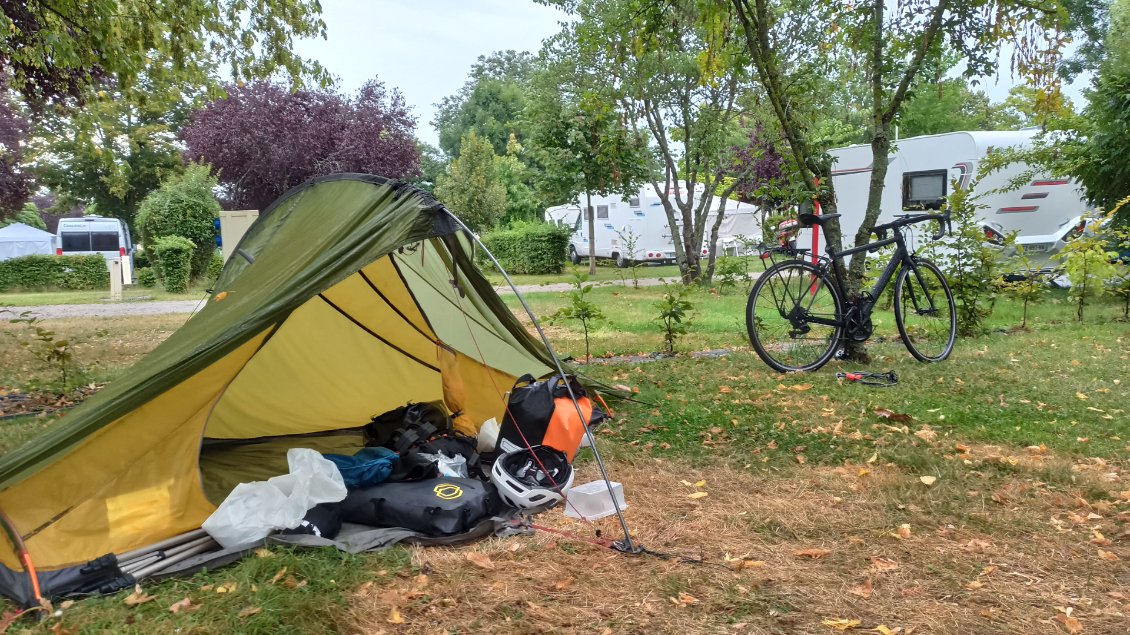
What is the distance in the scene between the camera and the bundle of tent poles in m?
2.56

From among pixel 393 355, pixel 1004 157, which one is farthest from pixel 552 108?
pixel 393 355

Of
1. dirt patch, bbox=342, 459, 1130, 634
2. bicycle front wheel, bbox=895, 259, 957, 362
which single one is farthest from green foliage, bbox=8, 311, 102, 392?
bicycle front wheel, bbox=895, 259, 957, 362

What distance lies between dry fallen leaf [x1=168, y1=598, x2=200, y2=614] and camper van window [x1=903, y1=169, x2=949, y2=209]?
10.7 meters

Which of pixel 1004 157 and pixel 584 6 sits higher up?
pixel 584 6

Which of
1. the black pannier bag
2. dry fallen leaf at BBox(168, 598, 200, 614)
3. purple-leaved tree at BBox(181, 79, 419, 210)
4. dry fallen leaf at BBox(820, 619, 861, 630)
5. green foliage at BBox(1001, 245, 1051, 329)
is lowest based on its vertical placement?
dry fallen leaf at BBox(168, 598, 200, 614)

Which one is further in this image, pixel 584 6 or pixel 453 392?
pixel 584 6

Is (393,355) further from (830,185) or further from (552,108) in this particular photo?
(552,108)

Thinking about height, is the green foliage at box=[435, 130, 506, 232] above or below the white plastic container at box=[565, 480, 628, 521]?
above

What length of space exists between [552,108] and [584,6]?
6.56ft

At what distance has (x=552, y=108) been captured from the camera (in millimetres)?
13164

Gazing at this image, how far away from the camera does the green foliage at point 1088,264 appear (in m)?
7.14

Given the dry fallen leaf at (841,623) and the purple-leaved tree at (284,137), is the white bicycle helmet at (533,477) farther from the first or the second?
the purple-leaved tree at (284,137)

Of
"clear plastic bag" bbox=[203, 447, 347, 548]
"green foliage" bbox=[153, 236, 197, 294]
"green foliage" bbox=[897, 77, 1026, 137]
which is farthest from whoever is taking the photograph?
"green foliage" bbox=[897, 77, 1026, 137]

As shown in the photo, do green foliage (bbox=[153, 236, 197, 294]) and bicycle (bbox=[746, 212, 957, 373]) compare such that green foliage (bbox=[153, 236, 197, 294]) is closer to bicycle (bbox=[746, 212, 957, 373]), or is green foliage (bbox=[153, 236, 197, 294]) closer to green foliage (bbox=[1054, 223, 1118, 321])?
bicycle (bbox=[746, 212, 957, 373])
